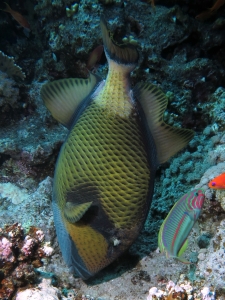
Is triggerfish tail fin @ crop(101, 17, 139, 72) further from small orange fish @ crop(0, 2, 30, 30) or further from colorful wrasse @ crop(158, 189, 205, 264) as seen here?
small orange fish @ crop(0, 2, 30, 30)

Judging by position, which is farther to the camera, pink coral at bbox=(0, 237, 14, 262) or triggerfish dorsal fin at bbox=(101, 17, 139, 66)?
pink coral at bbox=(0, 237, 14, 262)

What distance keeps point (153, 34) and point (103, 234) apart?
2968mm

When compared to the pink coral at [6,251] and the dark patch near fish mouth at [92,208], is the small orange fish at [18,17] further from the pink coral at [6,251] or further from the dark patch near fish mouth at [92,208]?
the dark patch near fish mouth at [92,208]

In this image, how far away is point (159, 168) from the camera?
342cm

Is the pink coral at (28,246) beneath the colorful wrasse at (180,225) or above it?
beneath

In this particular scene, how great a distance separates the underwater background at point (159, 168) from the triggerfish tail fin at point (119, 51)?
1389mm

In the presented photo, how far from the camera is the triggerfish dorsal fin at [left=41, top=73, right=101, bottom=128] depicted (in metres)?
1.89

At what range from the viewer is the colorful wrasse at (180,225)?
1.76m

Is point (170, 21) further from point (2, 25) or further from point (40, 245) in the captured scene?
point (2, 25)

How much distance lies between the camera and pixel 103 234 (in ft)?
5.90

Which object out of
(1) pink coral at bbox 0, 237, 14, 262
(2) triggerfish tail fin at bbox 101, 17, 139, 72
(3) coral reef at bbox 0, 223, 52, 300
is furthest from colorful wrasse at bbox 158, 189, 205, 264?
(1) pink coral at bbox 0, 237, 14, 262

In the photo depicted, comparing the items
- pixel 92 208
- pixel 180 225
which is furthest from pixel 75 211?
pixel 180 225

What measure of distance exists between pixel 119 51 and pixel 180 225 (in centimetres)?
115

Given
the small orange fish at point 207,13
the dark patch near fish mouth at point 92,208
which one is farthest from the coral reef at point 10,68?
the dark patch near fish mouth at point 92,208
